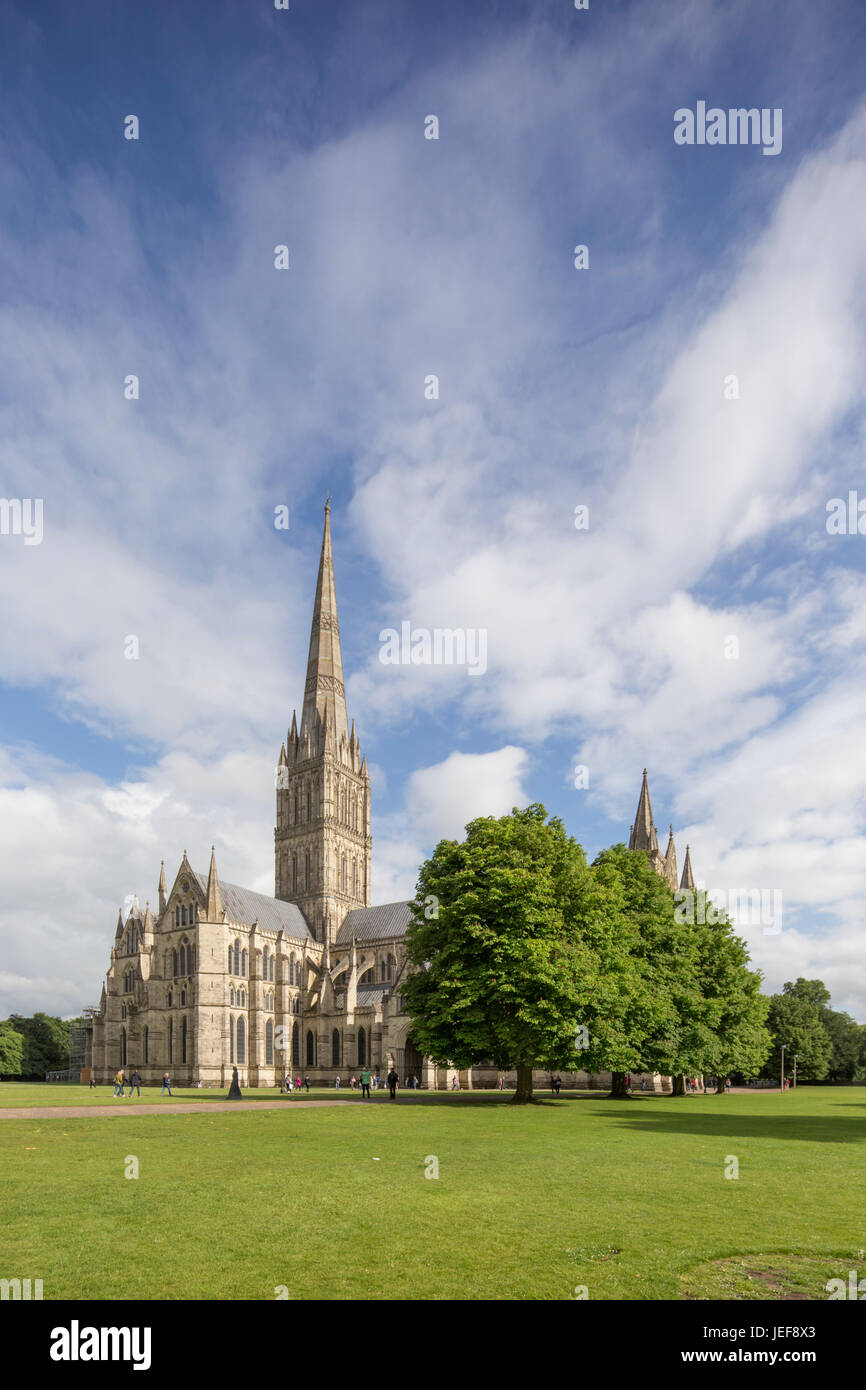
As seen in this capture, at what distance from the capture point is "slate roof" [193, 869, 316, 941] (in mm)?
82938

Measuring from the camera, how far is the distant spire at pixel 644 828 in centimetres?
10262

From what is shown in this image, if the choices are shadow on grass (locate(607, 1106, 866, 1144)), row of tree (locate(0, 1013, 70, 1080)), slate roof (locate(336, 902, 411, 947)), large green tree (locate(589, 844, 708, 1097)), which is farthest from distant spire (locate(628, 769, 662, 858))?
row of tree (locate(0, 1013, 70, 1080))

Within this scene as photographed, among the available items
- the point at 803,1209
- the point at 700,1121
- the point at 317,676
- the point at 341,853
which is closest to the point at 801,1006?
Result: the point at 341,853

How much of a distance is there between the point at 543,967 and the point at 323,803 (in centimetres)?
6421

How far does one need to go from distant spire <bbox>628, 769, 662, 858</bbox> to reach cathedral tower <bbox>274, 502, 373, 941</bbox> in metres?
32.7

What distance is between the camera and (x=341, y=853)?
100250 millimetres

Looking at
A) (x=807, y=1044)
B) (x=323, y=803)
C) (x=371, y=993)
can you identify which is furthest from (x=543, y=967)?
(x=807, y=1044)

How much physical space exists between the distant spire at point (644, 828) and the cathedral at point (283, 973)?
0.60m

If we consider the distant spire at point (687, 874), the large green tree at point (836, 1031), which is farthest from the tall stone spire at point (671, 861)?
the large green tree at point (836, 1031)

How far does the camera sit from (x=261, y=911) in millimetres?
88812

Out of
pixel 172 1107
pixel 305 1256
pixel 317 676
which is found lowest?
pixel 172 1107
